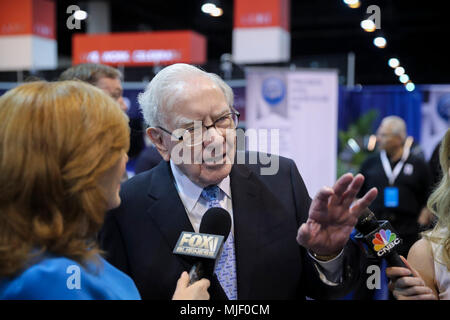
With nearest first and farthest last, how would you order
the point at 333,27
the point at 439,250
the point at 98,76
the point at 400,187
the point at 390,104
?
the point at 439,250 < the point at 98,76 < the point at 400,187 < the point at 390,104 < the point at 333,27

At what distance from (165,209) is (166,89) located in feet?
1.24

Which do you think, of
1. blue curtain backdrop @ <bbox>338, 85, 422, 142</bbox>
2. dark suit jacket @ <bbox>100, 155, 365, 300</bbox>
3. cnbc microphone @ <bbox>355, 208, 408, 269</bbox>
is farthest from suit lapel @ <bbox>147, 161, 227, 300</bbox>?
blue curtain backdrop @ <bbox>338, 85, 422, 142</bbox>

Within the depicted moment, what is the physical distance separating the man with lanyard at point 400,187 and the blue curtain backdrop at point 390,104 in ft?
21.7

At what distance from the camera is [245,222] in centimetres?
153

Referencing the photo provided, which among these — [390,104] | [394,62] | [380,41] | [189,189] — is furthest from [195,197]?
[394,62]

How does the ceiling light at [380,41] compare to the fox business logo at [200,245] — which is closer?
the fox business logo at [200,245]

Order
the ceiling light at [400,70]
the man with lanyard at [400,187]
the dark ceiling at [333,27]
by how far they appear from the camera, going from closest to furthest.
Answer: the man with lanyard at [400,187] < the dark ceiling at [333,27] < the ceiling light at [400,70]

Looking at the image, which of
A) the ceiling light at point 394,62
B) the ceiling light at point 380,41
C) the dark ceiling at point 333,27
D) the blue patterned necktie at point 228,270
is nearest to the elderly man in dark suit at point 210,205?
the blue patterned necktie at point 228,270

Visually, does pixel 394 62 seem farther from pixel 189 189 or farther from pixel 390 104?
pixel 189 189

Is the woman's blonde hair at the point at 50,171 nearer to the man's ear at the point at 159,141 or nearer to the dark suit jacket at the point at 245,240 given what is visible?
the dark suit jacket at the point at 245,240

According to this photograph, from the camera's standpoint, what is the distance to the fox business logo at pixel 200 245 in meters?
1.22

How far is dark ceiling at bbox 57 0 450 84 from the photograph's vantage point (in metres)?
14.0

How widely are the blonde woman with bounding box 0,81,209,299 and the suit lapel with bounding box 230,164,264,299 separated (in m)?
0.45

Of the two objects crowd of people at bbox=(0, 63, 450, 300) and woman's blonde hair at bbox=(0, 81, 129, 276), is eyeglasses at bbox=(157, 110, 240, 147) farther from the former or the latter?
woman's blonde hair at bbox=(0, 81, 129, 276)
